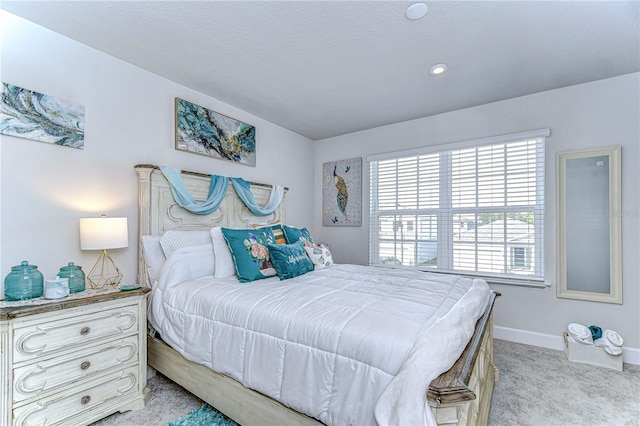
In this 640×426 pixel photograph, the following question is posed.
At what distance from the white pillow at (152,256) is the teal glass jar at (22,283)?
0.63 m

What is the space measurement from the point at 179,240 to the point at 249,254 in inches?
23.5

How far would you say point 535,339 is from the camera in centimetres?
290

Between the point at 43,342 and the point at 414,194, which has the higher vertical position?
the point at 414,194

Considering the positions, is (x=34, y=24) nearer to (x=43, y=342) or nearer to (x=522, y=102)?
(x=43, y=342)

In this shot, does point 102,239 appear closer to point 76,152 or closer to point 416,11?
point 76,152

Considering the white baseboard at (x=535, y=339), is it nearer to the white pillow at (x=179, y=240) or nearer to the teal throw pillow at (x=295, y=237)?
the teal throw pillow at (x=295, y=237)

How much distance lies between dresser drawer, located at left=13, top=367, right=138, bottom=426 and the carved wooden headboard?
2.51ft

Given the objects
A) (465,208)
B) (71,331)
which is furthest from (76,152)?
(465,208)

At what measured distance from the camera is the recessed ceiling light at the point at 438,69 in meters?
2.40

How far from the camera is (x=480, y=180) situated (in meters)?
3.25

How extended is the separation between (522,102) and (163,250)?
3.79 metres

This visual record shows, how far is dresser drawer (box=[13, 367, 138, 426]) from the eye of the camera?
146cm

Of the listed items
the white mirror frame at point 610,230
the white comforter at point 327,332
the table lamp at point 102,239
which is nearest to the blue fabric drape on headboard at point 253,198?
the white comforter at point 327,332

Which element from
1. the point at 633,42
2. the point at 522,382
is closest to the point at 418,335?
the point at 522,382
